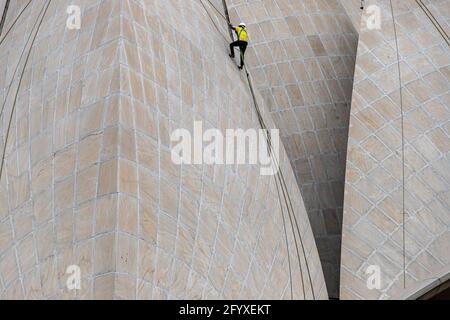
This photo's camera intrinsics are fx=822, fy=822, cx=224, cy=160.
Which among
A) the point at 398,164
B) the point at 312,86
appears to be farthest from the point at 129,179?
the point at 312,86

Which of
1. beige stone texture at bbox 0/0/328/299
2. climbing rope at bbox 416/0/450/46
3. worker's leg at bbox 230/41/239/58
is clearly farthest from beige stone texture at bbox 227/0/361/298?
worker's leg at bbox 230/41/239/58

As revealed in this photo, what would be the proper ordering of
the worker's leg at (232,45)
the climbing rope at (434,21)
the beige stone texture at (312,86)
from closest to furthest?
the worker's leg at (232,45)
the beige stone texture at (312,86)
the climbing rope at (434,21)

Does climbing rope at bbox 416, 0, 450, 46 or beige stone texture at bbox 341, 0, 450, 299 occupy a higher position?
climbing rope at bbox 416, 0, 450, 46

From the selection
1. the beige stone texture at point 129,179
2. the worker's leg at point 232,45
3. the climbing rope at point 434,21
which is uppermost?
the climbing rope at point 434,21

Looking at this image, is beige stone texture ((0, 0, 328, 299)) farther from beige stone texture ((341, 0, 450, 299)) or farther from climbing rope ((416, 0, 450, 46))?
climbing rope ((416, 0, 450, 46))

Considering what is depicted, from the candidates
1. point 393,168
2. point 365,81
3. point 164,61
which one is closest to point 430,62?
point 365,81

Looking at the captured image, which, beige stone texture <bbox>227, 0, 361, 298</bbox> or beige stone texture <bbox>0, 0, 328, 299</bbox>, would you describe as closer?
beige stone texture <bbox>0, 0, 328, 299</bbox>

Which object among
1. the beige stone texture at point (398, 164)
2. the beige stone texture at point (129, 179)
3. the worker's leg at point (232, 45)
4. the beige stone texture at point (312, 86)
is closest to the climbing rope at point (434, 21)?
the beige stone texture at point (398, 164)

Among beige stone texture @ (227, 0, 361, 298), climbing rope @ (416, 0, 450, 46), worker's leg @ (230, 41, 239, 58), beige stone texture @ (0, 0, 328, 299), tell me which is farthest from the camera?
climbing rope @ (416, 0, 450, 46)

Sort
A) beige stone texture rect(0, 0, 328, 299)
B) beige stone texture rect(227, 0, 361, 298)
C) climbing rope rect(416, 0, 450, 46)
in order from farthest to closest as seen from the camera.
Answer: climbing rope rect(416, 0, 450, 46) < beige stone texture rect(227, 0, 361, 298) < beige stone texture rect(0, 0, 328, 299)

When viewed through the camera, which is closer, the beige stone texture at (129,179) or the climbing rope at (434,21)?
the beige stone texture at (129,179)

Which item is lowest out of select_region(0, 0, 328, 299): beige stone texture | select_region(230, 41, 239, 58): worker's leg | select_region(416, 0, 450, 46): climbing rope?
select_region(0, 0, 328, 299): beige stone texture

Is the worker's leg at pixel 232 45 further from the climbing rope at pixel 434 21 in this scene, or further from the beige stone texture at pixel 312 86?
the climbing rope at pixel 434 21
